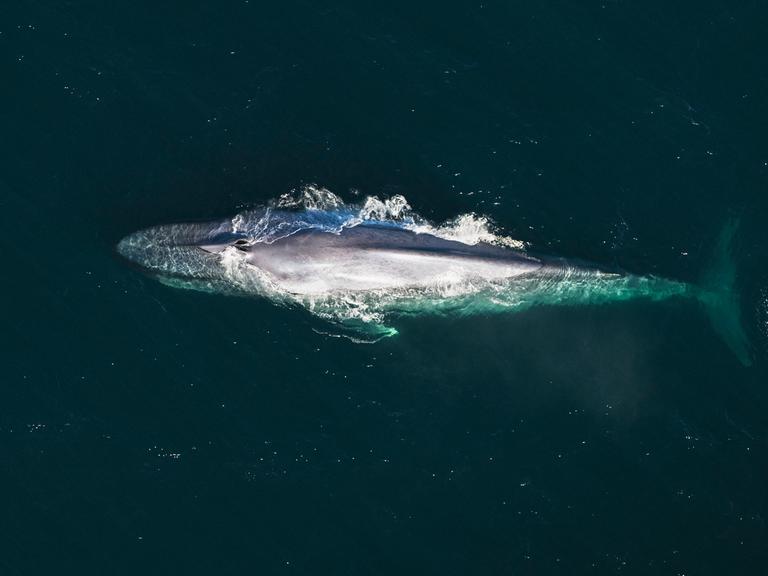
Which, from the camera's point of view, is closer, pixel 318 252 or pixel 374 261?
pixel 374 261

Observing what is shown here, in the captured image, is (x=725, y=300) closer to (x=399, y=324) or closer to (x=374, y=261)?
(x=399, y=324)

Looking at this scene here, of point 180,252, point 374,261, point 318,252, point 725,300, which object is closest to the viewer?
point 374,261

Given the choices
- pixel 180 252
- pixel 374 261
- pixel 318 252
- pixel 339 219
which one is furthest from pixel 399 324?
pixel 180 252

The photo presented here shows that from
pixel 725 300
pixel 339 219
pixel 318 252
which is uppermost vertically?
pixel 339 219

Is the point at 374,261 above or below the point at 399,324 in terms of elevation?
above

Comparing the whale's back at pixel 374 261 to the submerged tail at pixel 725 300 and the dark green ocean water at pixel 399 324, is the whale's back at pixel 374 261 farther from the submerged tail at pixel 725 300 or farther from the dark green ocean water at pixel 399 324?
the submerged tail at pixel 725 300

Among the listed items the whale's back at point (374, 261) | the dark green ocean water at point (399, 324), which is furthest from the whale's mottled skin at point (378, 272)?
the dark green ocean water at point (399, 324)

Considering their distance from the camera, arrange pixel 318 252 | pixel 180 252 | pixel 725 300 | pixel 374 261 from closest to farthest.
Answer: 1. pixel 374 261
2. pixel 318 252
3. pixel 725 300
4. pixel 180 252

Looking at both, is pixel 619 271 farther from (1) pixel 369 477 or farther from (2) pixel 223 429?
(2) pixel 223 429
